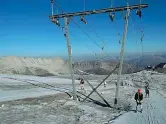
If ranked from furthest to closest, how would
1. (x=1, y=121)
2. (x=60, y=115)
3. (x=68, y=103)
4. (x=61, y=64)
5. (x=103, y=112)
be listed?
(x=61, y=64)
(x=68, y=103)
(x=103, y=112)
(x=60, y=115)
(x=1, y=121)

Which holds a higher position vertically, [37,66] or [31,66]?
[31,66]

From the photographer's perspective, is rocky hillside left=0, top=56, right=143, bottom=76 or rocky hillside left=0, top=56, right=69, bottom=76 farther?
rocky hillside left=0, top=56, right=143, bottom=76

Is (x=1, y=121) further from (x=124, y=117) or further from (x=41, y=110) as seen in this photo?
(x=124, y=117)

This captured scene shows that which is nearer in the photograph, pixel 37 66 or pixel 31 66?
pixel 31 66

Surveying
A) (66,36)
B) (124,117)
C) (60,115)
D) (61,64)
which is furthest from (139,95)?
(61,64)

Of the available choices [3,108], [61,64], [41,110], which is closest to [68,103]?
[41,110]

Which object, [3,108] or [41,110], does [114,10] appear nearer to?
[41,110]

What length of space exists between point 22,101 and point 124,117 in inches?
398

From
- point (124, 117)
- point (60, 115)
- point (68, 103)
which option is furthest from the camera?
point (68, 103)

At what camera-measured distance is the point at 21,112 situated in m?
20.1

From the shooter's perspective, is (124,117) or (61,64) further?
(61,64)

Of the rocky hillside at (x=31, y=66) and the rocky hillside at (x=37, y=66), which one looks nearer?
the rocky hillside at (x=31, y=66)

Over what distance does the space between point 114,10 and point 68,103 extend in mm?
8689

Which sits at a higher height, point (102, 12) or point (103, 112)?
point (102, 12)
